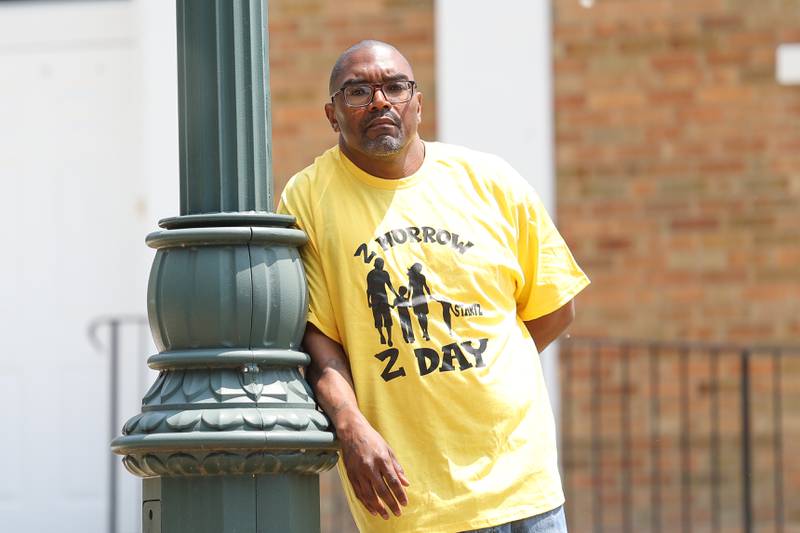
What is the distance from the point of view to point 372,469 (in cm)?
332

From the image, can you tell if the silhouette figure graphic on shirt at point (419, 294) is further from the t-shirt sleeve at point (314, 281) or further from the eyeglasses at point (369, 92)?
the eyeglasses at point (369, 92)

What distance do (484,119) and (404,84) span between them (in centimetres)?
428

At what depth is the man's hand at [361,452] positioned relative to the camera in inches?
131

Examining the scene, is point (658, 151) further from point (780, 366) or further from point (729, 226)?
point (780, 366)

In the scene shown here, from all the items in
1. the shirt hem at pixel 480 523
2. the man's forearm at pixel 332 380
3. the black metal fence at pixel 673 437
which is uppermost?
the man's forearm at pixel 332 380

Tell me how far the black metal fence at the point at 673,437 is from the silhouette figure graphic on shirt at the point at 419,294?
4.16 metres

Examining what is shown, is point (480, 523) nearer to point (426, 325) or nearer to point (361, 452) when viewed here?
point (361, 452)

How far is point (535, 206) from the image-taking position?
148 inches

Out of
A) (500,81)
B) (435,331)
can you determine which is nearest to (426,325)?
(435,331)

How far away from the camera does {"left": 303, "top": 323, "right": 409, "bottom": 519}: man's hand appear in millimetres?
3328

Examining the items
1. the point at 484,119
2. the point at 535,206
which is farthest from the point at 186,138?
the point at 484,119

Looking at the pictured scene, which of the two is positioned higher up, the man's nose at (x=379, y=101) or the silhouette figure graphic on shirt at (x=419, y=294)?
the man's nose at (x=379, y=101)

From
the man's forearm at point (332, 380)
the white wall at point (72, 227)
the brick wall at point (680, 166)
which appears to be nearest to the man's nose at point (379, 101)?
the man's forearm at point (332, 380)

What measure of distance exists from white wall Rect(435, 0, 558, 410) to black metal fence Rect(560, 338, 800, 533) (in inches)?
36.2
